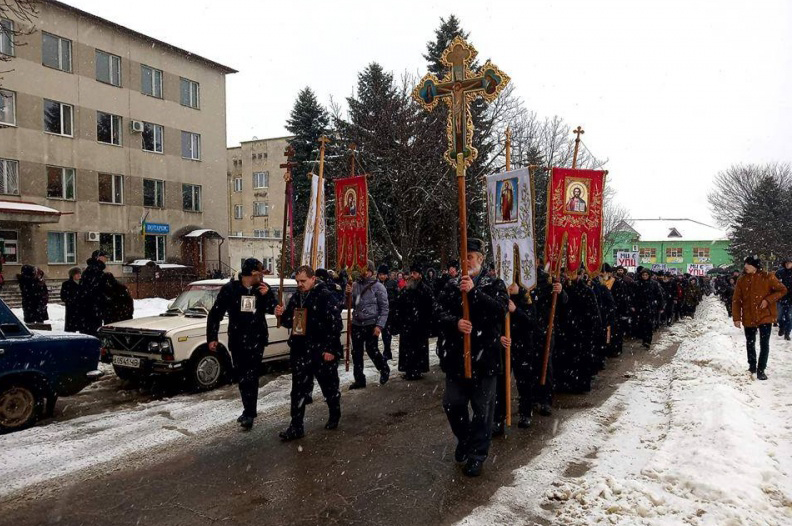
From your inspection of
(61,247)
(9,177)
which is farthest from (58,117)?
(61,247)

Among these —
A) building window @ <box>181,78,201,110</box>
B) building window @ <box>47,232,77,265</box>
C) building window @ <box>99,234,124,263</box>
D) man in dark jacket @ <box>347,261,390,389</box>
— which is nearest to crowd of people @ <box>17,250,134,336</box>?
man in dark jacket @ <box>347,261,390,389</box>

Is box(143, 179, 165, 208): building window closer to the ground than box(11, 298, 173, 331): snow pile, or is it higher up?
higher up

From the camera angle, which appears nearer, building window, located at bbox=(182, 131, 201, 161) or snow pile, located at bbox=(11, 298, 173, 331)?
snow pile, located at bbox=(11, 298, 173, 331)

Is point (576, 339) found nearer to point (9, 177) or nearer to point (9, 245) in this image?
point (9, 245)

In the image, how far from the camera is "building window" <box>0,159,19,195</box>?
24.6 metres

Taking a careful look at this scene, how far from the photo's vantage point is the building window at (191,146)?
3181cm

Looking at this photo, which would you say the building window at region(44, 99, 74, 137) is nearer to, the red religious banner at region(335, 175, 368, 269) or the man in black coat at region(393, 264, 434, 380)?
the red religious banner at region(335, 175, 368, 269)

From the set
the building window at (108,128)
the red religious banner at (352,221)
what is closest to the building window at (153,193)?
the building window at (108,128)

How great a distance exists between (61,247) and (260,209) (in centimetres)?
2870

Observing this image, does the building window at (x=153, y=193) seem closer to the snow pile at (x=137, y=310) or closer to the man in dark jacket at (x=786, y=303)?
the snow pile at (x=137, y=310)

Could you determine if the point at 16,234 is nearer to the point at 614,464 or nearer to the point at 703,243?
the point at 614,464

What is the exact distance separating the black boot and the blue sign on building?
26.2 metres

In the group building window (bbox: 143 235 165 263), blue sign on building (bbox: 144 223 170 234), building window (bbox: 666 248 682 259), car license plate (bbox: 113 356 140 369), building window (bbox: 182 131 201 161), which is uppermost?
building window (bbox: 182 131 201 161)

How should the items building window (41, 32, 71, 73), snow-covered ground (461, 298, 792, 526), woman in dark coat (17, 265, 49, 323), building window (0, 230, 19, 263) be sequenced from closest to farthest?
1. snow-covered ground (461, 298, 792, 526)
2. woman in dark coat (17, 265, 49, 323)
3. building window (0, 230, 19, 263)
4. building window (41, 32, 71, 73)
